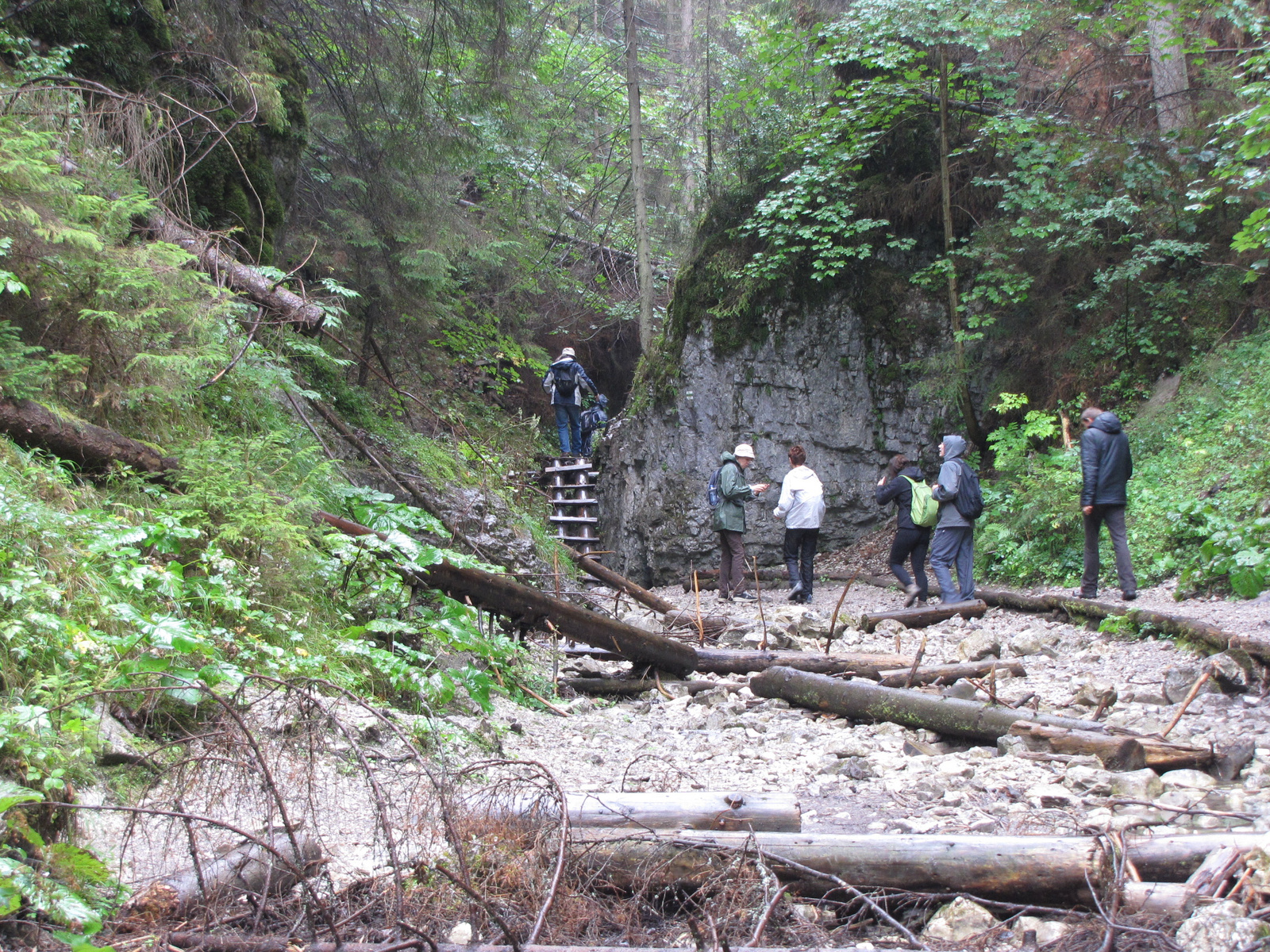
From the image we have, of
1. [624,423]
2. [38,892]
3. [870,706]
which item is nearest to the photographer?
[38,892]

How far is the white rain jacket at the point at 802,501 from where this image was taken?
11070 millimetres

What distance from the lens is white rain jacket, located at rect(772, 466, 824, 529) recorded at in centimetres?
1107

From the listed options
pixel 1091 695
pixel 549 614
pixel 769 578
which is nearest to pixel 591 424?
pixel 769 578

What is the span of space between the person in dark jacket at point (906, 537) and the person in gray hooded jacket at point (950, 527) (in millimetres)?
563

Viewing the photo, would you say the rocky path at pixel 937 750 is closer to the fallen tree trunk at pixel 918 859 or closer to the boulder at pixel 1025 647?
the boulder at pixel 1025 647

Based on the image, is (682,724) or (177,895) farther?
(682,724)

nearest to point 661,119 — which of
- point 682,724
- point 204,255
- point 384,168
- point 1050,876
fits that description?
point 384,168

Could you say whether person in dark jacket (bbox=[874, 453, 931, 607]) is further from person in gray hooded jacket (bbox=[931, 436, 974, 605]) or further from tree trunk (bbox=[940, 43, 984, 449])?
tree trunk (bbox=[940, 43, 984, 449])

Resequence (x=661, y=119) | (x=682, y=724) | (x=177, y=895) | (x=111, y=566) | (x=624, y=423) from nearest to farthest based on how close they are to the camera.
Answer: (x=177, y=895) < (x=111, y=566) < (x=682, y=724) < (x=624, y=423) < (x=661, y=119)

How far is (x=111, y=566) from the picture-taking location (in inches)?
154

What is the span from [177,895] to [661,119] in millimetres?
19322

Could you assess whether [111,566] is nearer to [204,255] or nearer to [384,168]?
[204,255]

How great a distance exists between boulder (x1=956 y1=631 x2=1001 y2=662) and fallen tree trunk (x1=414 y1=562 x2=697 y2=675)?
2438mm

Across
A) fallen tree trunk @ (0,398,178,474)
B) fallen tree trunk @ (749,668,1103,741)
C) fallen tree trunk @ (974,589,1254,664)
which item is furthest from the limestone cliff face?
fallen tree trunk @ (0,398,178,474)
